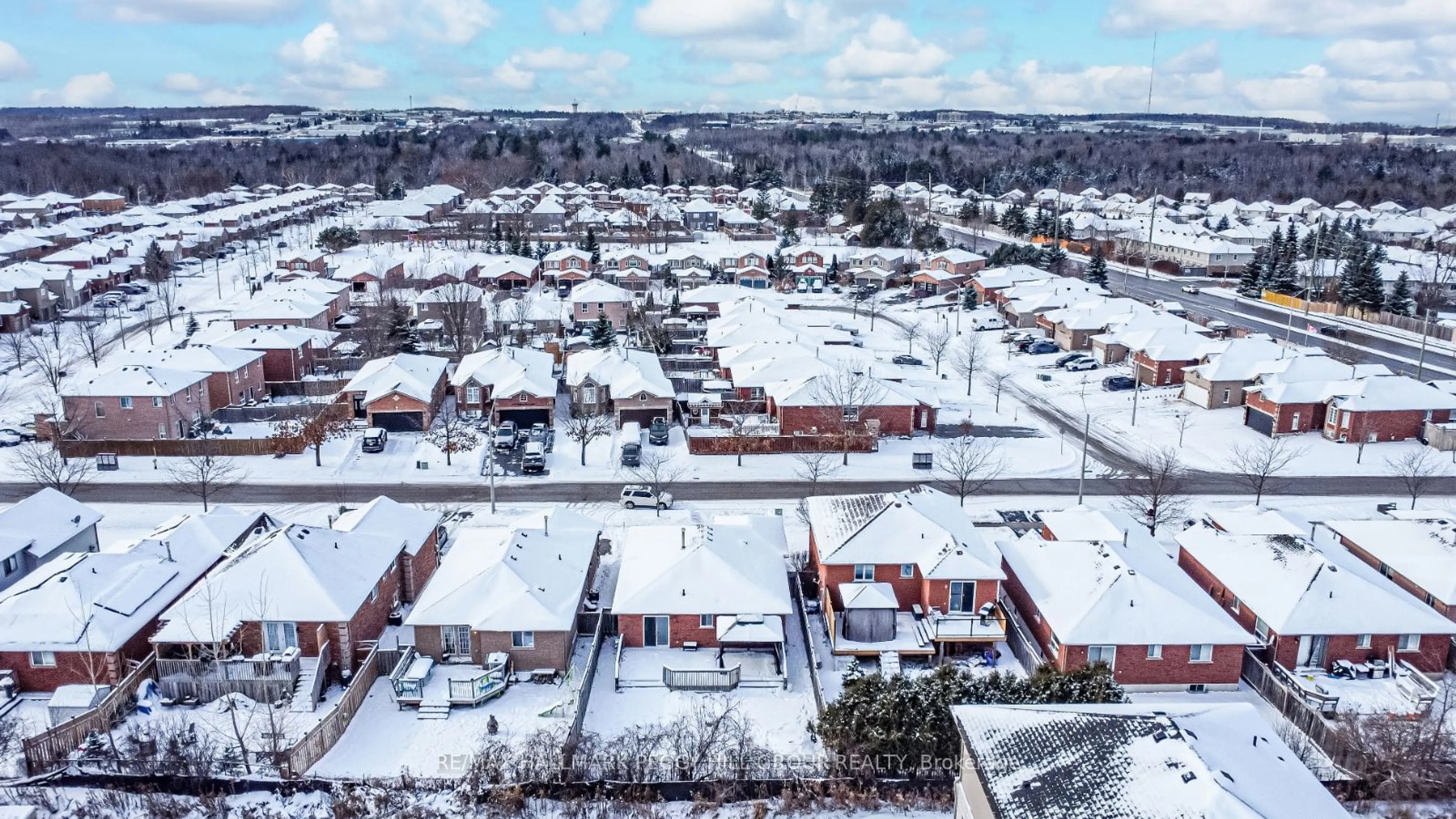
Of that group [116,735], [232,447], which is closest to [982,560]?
[116,735]

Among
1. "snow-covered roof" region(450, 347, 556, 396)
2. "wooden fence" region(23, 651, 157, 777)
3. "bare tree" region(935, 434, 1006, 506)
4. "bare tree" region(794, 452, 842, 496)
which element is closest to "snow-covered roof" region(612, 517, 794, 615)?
"bare tree" region(794, 452, 842, 496)

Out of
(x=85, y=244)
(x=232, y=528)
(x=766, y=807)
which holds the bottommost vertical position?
(x=766, y=807)

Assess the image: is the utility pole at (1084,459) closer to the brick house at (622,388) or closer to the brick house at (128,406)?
the brick house at (622,388)

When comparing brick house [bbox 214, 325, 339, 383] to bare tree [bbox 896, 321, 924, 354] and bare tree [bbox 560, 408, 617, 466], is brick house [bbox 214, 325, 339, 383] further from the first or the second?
bare tree [bbox 896, 321, 924, 354]

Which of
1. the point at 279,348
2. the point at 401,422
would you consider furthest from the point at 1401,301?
the point at 279,348

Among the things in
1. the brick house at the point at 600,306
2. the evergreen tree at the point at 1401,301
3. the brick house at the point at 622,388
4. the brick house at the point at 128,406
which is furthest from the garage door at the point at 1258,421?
the brick house at the point at 128,406

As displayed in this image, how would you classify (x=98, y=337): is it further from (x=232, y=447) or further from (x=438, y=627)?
(x=438, y=627)
